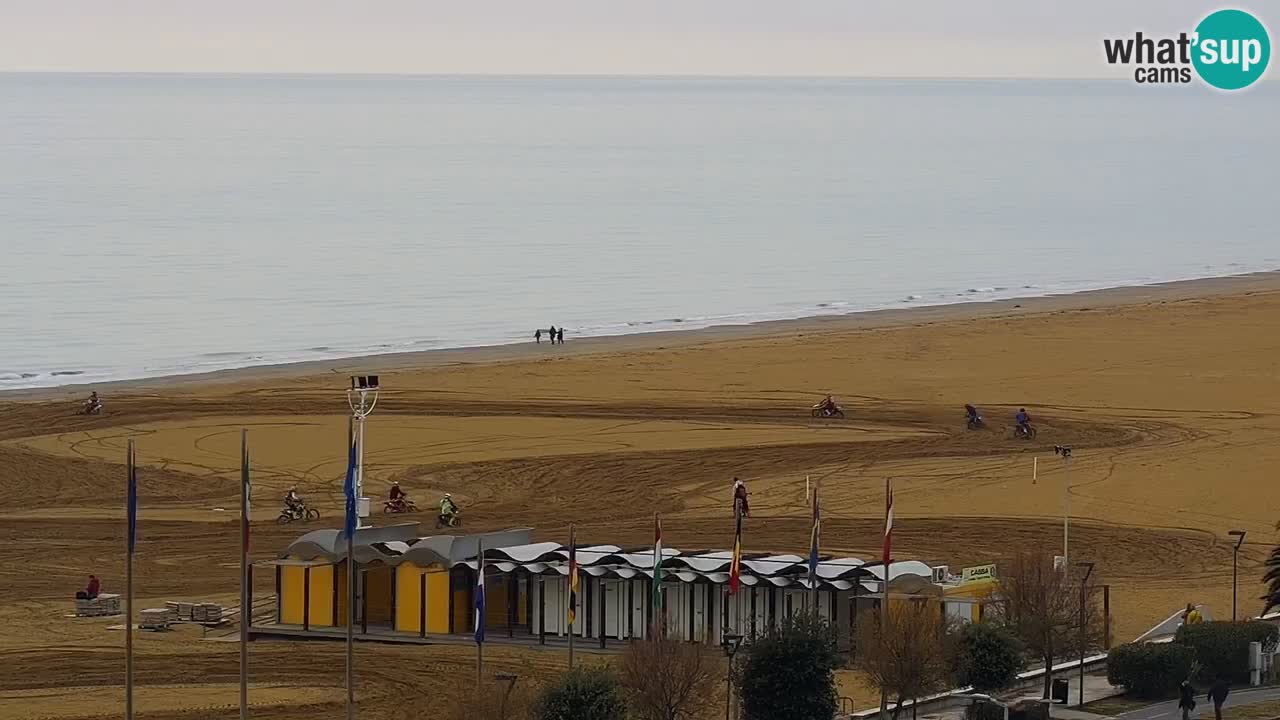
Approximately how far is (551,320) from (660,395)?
2524 cm

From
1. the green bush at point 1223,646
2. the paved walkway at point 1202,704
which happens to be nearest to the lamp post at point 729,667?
the paved walkway at point 1202,704

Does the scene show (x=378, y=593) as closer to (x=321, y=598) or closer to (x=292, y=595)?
(x=321, y=598)

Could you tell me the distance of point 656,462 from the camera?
49.7 m

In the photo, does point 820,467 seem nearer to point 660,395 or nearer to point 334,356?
point 660,395

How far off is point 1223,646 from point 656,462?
20.3 m

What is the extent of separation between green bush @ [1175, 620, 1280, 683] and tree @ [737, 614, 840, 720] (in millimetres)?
5434

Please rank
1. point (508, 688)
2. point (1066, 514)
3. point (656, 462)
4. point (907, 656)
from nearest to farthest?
point (508, 688) < point (907, 656) < point (1066, 514) < point (656, 462)

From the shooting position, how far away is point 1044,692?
1188 inches

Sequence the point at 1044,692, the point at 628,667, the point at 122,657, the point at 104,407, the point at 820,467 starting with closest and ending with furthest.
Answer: the point at 628,667 < the point at 1044,692 < the point at 122,657 < the point at 820,467 < the point at 104,407

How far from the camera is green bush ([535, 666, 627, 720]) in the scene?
25766mm

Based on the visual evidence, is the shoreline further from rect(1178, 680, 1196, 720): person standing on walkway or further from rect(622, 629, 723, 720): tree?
rect(1178, 680, 1196, 720): person standing on walkway

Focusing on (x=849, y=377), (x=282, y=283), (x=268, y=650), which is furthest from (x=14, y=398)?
(x=282, y=283)

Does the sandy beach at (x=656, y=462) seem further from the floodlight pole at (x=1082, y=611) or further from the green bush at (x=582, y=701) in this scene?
the green bush at (x=582, y=701)

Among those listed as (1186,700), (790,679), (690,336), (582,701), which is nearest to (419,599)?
(790,679)
